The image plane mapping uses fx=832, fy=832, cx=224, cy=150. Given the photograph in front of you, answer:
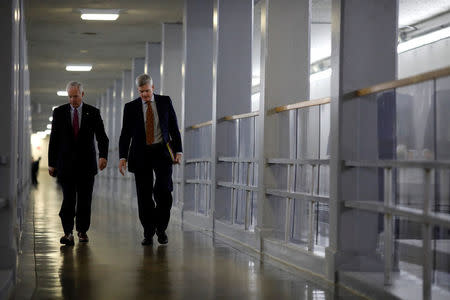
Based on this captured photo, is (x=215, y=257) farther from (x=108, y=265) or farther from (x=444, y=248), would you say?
(x=444, y=248)

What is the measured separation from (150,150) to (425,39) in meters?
10.7

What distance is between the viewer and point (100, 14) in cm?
1537

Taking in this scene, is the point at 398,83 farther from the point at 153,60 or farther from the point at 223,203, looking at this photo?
the point at 153,60

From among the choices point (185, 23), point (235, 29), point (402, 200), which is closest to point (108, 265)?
point (402, 200)

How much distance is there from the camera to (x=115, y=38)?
18.5 meters

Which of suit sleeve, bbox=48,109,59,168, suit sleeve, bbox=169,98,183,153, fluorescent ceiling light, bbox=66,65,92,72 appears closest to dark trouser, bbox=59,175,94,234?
suit sleeve, bbox=48,109,59,168

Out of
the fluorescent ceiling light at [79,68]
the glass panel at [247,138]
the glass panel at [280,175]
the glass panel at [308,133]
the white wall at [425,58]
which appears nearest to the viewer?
the glass panel at [308,133]

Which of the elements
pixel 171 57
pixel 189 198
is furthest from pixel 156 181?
pixel 171 57

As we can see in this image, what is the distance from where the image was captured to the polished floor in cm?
515

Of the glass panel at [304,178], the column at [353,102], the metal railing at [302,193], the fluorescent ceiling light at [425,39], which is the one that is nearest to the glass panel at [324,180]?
the metal railing at [302,193]

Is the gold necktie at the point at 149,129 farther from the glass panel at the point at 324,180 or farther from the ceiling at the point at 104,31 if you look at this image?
the ceiling at the point at 104,31

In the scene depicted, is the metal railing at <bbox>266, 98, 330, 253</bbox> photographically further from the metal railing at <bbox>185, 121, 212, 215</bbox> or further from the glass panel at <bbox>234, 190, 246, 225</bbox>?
the metal railing at <bbox>185, 121, 212, 215</bbox>

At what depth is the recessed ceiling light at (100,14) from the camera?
1507 centimetres

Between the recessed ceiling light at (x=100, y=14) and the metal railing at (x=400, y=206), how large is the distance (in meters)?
10.1
